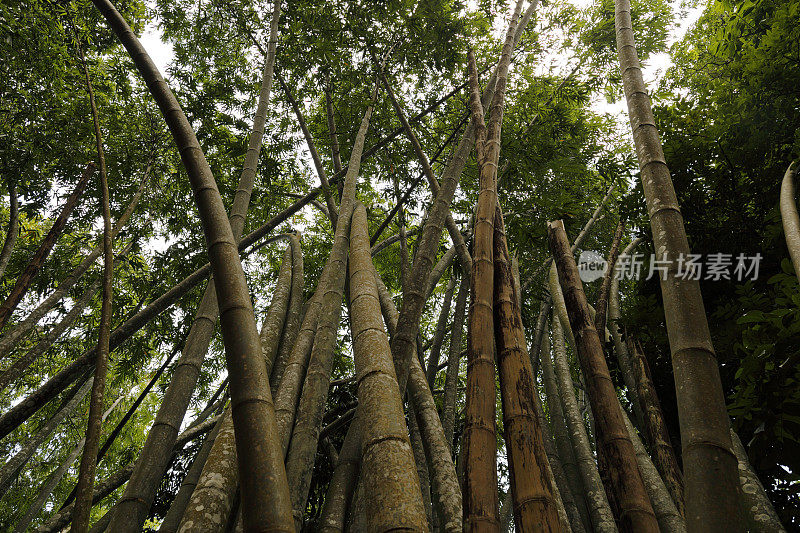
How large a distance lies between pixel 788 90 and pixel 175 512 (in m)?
4.08

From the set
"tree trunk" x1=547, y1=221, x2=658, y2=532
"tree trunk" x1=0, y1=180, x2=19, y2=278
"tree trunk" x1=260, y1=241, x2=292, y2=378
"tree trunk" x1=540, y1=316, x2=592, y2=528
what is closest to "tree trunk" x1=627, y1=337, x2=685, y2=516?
"tree trunk" x1=540, y1=316, x2=592, y2=528

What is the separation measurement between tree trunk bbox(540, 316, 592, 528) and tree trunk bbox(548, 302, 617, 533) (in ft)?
0.31

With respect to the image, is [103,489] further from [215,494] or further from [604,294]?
[604,294]

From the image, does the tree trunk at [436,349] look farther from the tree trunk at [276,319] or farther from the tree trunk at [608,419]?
the tree trunk at [608,419]

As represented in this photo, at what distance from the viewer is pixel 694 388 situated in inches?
42.8

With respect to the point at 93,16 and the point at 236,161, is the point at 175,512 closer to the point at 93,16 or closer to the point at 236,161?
the point at 236,161

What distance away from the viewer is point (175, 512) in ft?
6.91

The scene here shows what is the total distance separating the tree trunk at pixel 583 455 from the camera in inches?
104

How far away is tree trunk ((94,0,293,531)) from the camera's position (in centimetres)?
98

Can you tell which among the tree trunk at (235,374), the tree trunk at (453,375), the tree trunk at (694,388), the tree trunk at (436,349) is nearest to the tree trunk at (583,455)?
the tree trunk at (453,375)

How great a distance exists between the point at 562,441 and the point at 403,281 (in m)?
1.83

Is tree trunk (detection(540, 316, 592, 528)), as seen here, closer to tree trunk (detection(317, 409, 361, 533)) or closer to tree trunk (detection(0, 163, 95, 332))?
tree trunk (detection(317, 409, 361, 533))

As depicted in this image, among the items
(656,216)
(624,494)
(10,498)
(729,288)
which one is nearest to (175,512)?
(624,494)

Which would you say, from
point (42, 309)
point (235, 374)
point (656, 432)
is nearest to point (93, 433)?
point (235, 374)
